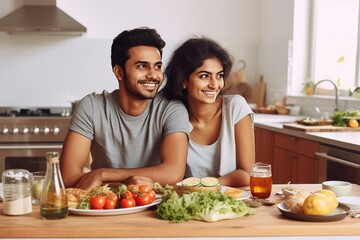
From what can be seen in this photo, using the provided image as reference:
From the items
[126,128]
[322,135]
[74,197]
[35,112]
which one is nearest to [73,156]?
[126,128]

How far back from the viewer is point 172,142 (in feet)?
7.36

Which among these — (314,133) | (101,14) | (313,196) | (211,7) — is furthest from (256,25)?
(313,196)

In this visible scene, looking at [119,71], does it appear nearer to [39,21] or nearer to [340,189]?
[340,189]

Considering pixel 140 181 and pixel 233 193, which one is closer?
pixel 233 193

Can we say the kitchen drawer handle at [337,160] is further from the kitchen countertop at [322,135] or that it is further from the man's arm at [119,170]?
the man's arm at [119,170]

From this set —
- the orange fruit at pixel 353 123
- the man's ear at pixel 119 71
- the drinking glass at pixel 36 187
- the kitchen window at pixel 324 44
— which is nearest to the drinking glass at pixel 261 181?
the drinking glass at pixel 36 187

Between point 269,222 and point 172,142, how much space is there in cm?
81

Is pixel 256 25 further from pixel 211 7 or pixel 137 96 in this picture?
pixel 137 96

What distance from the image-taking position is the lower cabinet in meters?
3.37

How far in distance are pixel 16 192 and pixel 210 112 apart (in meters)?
1.15

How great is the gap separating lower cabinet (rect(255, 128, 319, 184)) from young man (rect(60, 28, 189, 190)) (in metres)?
1.32

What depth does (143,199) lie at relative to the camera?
1611 mm

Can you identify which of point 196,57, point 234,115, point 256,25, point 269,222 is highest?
point 256,25

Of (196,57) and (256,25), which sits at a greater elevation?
(256,25)
